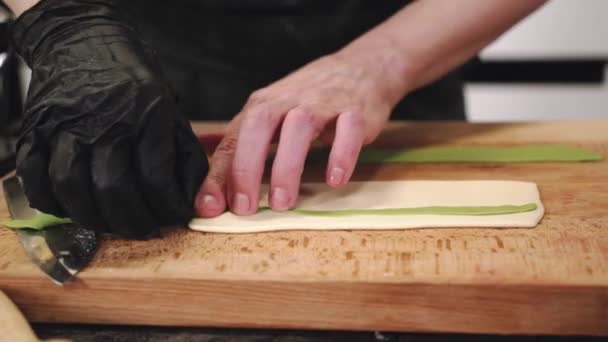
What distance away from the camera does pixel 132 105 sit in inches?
31.5

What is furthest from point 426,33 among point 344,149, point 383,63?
point 344,149

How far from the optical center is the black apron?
134cm

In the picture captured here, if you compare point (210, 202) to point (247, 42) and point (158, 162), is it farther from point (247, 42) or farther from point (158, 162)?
point (247, 42)

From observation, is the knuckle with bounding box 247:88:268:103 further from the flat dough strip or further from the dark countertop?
the dark countertop

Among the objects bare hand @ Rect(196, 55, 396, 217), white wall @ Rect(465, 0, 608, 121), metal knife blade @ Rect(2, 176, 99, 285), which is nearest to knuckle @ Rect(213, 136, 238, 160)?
bare hand @ Rect(196, 55, 396, 217)

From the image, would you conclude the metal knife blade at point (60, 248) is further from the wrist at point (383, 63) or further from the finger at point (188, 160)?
the wrist at point (383, 63)

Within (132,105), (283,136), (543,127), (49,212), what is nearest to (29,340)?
(49,212)

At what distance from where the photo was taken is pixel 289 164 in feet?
2.99

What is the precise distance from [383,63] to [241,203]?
0.35 m

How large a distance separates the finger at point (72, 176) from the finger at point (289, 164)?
230mm

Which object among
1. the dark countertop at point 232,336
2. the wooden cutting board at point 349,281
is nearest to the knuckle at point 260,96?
the wooden cutting board at point 349,281

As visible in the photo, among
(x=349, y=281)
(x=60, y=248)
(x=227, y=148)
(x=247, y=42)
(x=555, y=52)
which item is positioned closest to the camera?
(x=349, y=281)

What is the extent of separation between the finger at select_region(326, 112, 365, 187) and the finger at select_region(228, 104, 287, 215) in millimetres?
89

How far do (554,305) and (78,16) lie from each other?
710mm
